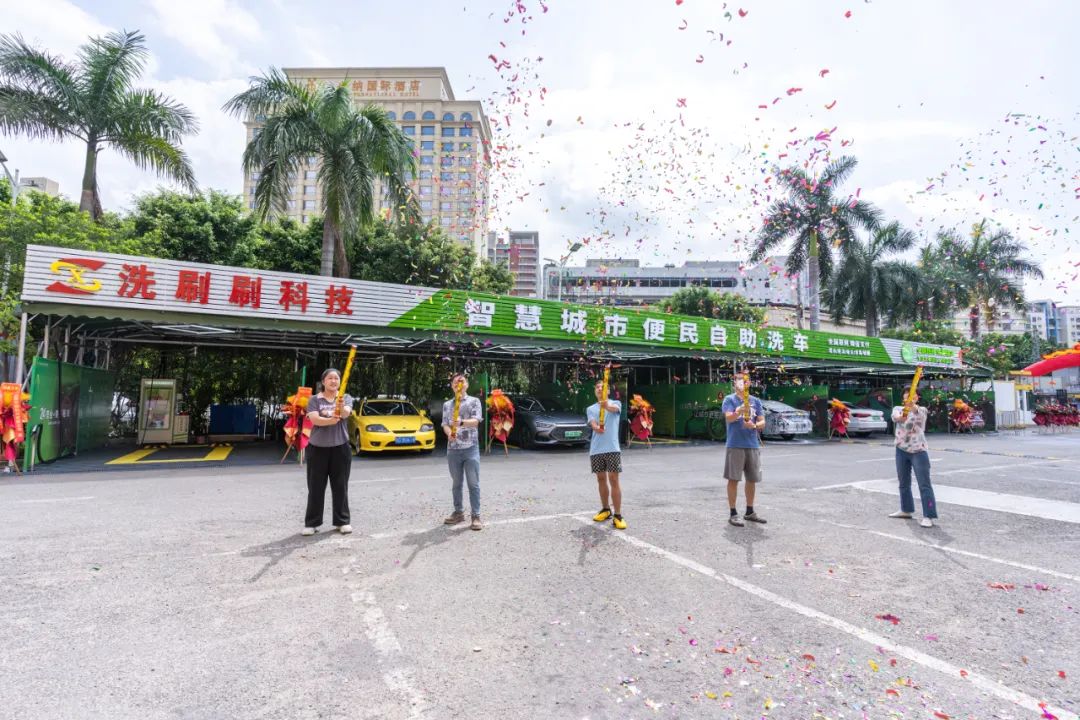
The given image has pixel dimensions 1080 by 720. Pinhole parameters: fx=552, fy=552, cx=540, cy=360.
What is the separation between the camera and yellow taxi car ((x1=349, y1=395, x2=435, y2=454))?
12.9 metres

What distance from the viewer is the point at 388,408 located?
571 inches

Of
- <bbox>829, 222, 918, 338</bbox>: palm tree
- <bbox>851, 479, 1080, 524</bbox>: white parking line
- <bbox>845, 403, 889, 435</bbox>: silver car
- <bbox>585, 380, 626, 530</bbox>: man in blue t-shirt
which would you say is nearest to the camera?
<bbox>585, 380, 626, 530</bbox>: man in blue t-shirt

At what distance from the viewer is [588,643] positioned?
10.7 ft

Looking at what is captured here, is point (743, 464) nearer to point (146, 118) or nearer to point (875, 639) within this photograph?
point (875, 639)

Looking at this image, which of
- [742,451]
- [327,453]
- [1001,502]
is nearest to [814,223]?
[1001,502]

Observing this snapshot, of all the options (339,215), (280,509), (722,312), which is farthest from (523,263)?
(280,509)

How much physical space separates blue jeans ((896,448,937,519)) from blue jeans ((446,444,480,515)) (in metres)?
5.07

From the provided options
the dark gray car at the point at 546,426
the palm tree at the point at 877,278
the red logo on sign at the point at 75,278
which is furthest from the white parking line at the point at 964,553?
the palm tree at the point at 877,278

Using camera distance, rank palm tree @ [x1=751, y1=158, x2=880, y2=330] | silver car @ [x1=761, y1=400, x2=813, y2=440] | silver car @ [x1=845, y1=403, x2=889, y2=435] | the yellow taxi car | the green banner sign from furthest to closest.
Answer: palm tree @ [x1=751, y1=158, x2=880, y2=330] → silver car @ [x1=845, y1=403, x2=889, y2=435] → silver car @ [x1=761, y1=400, x2=813, y2=440] → the green banner sign → the yellow taxi car

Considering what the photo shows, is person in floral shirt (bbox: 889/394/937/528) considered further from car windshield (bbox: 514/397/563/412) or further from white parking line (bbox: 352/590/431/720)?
Answer: car windshield (bbox: 514/397/563/412)

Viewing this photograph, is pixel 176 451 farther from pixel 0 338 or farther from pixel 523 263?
pixel 523 263

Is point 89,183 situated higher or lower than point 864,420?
higher

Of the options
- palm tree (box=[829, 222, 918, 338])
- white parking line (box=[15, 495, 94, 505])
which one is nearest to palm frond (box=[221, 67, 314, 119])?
white parking line (box=[15, 495, 94, 505])

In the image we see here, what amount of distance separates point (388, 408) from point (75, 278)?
6.91m
